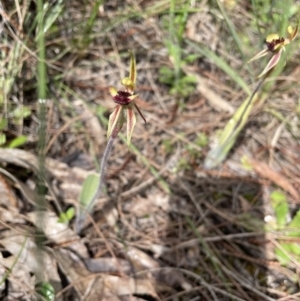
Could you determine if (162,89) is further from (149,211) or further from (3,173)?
(3,173)

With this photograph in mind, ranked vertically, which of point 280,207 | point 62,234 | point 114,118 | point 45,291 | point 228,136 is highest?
point 114,118

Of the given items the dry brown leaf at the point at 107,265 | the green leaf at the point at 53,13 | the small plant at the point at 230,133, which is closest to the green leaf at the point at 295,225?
the small plant at the point at 230,133

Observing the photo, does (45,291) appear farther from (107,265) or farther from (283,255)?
(283,255)

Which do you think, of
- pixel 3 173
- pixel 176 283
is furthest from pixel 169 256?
pixel 3 173

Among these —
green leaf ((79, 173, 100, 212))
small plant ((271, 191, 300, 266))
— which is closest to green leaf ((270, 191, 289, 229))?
small plant ((271, 191, 300, 266))

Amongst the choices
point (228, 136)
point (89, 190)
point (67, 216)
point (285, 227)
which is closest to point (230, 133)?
point (228, 136)

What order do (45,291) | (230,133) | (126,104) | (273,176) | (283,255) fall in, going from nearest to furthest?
(126,104) → (45,291) → (283,255) → (230,133) → (273,176)
